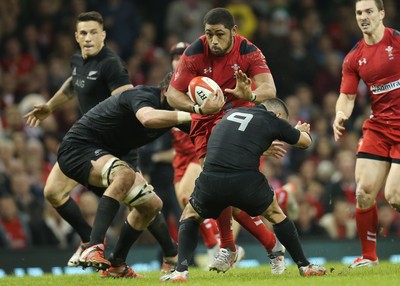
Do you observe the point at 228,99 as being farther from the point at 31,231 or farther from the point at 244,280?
the point at 31,231

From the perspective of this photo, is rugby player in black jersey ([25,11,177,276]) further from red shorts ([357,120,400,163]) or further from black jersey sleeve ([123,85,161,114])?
red shorts ([357,120,400,163])

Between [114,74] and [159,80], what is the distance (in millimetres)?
6974

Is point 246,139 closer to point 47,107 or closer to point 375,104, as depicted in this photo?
point 375,104

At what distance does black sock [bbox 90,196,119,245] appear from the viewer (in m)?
10.3

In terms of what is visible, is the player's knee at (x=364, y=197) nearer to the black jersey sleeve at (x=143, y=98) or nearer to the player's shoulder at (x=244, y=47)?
the player's shoulder at (x=244, y=47)

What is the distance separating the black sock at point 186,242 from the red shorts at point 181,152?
11.8ft

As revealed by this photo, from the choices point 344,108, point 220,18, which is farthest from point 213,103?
point 344,108

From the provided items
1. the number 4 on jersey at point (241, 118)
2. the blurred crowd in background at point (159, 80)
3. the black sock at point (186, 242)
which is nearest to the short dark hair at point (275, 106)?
the number 4 on jersey at point (241, 118)

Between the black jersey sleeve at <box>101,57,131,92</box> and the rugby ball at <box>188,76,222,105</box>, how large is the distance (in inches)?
69.6

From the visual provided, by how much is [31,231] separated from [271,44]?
21.7ft

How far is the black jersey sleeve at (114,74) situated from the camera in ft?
39.3

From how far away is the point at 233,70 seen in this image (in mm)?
10945

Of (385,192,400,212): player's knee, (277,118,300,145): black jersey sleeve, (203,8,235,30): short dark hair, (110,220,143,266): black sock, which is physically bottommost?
(110,220,143,266): black sock

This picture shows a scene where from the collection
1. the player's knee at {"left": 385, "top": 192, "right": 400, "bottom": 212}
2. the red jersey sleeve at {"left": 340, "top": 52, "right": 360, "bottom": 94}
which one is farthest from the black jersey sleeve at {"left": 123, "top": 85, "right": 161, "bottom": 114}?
the player's knee at {"left": 385, "top": 192, "right": 400, "bottom": 212}
